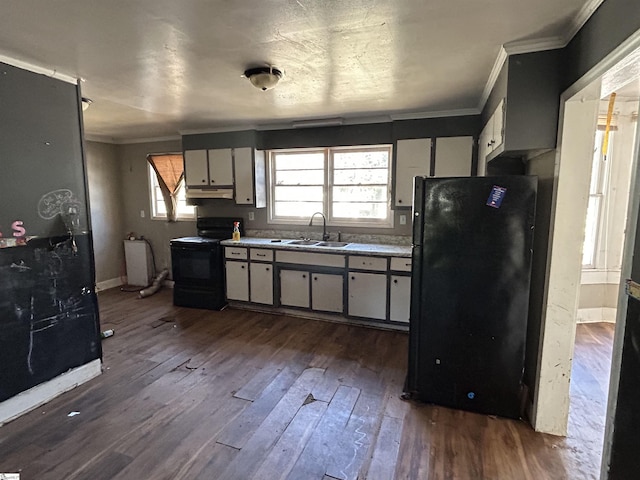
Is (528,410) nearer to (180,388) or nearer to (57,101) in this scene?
(180,388)

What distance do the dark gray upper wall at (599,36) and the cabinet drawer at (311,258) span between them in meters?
2.52

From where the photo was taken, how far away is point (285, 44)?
200 cm

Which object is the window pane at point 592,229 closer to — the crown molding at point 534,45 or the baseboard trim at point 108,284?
the crown molding at point 534,45

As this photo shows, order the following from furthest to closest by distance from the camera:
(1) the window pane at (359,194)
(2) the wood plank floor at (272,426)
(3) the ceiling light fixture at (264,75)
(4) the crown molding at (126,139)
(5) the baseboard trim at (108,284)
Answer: (5) the baseboard trim at (108,284), (4) the crown molding at (126,139), (1) the window pane at (359,194), (3) the ceiling light fixture at (264,75), (2) the wood plank floor at (272,426)

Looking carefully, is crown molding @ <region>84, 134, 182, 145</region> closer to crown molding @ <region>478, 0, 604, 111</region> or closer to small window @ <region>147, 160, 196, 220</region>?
small window @ <region>147, 160, 196, 220</region>

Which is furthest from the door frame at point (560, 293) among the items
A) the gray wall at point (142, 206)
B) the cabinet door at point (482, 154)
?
the gray wall at point (142, 206)

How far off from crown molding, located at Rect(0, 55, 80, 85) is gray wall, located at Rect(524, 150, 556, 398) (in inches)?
131

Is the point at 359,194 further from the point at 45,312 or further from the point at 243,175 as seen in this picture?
the point at 45,312

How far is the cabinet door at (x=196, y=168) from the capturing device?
465cm

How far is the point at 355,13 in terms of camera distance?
5.41 ft

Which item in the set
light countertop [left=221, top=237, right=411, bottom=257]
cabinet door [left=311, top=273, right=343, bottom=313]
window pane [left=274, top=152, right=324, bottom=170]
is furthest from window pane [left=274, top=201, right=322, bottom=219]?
cabinet door [left=311, top=273, right=343, bottom=313]

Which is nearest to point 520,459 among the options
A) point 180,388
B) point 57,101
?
point 180,388

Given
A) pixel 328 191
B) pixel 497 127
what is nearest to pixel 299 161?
pixel 328 191

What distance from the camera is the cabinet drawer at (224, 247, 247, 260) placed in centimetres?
429
